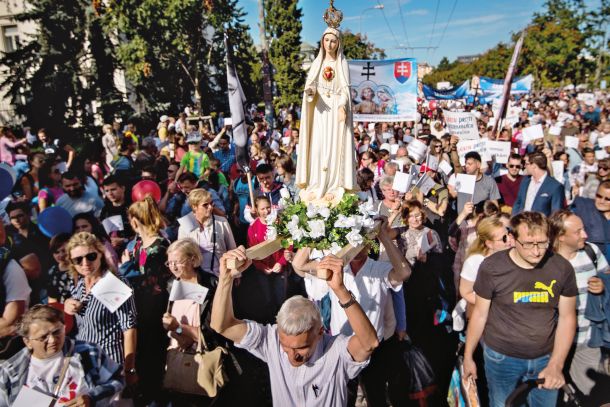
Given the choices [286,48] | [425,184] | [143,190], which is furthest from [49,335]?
[286,48]

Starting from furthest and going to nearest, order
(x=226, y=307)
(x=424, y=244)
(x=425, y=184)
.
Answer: (x=425, y=184)
(x=424, y=244)
(x=226, y=307)

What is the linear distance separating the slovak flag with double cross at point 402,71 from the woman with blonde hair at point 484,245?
17.3ft

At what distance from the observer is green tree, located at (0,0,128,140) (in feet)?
37.7

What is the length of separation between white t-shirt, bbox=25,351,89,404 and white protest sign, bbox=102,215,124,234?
8.24 ft

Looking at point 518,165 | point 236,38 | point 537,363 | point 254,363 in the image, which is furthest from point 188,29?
point 537,363

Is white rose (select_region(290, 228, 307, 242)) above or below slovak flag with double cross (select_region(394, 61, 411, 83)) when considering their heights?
below

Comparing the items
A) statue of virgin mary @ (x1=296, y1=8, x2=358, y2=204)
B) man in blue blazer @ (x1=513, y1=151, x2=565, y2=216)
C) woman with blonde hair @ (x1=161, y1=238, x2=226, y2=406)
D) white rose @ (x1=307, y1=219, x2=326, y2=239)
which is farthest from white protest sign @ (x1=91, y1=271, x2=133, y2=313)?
man in blue blazer @ (x1=513, y1=151, x2=565, y2=216)

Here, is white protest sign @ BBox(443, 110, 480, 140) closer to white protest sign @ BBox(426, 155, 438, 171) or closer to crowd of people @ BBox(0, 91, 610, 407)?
white protest sign @ BBox(426, 155, 438, 171)

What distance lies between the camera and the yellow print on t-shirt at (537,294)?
10.2 feet

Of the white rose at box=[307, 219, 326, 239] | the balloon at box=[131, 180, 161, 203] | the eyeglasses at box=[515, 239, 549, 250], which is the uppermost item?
the balloon at box=[131, 180, 161, 203]

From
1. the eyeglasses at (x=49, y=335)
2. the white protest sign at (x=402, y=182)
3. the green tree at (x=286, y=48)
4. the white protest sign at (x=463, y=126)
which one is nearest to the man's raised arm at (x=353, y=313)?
the eyeglasses at (x=49, y=335)

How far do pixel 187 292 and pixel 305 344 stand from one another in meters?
1.48

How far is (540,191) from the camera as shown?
6.30 m

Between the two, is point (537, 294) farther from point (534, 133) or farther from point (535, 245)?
point (534, 133)
